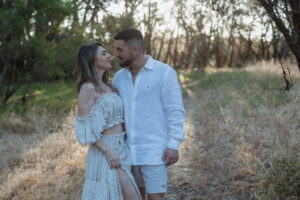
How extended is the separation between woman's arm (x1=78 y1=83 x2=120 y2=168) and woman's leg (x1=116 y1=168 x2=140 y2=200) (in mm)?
84

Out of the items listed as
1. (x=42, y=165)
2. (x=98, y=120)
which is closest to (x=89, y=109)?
(x=98, y=120)

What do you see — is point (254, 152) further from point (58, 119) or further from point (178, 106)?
point (58, 119)

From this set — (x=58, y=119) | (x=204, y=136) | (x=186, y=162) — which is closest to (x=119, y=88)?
(x=186, y=162)

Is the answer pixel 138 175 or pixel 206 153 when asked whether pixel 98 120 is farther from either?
pixel 206 153

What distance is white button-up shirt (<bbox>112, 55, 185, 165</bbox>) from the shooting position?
260 centimetres

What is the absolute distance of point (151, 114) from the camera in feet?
8.72

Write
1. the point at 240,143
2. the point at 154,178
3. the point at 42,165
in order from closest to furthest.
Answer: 1. the point at 154,178
2. the point at 42,165
3. the point at 240,143

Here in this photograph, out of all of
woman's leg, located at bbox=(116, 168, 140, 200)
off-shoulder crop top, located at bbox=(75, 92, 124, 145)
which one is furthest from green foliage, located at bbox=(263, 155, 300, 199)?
off-shoulder crop top, located at bbox=(75, 92, 124, 145)

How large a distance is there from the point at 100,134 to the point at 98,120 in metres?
0.12

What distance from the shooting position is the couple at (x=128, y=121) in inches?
98.7

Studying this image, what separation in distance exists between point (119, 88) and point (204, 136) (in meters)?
3.74

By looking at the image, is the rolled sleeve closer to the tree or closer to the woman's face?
the woman's face

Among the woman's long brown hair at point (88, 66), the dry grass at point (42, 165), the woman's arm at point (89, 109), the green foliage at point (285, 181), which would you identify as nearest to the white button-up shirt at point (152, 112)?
the woman's arm at point (89, 109)

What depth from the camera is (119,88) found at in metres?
2.82
